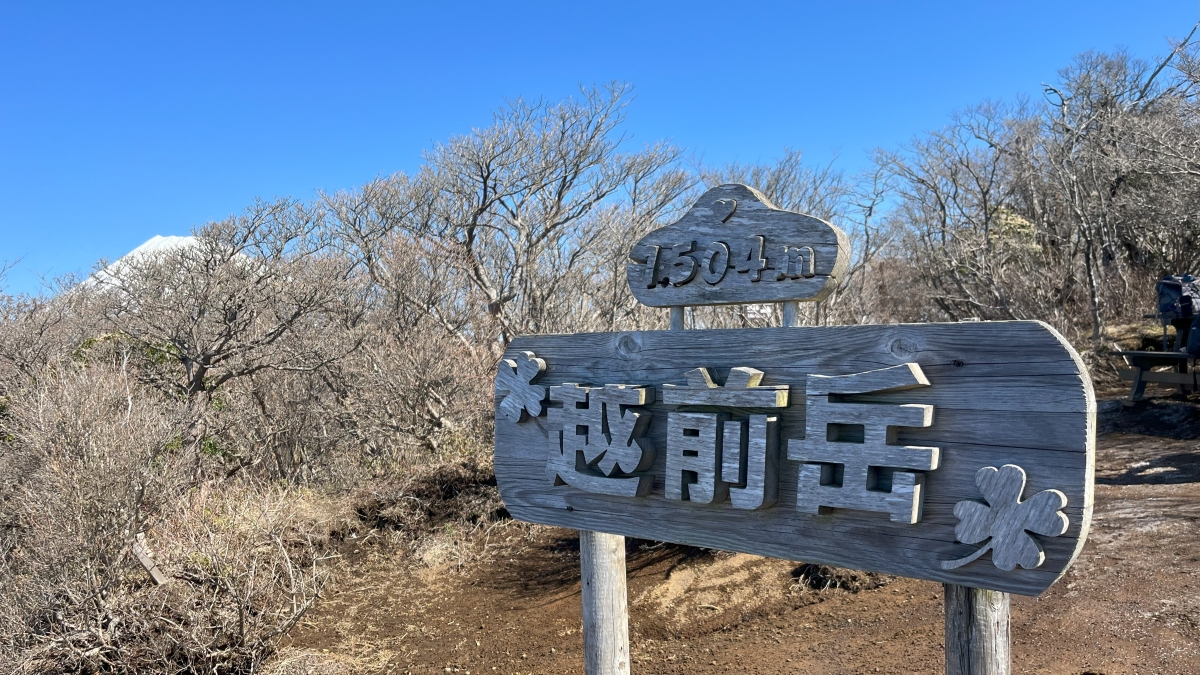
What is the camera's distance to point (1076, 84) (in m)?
18.3

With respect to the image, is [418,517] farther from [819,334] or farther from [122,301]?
[819,334]

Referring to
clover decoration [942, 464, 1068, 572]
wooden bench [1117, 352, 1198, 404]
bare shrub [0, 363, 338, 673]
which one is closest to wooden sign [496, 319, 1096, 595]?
clover decoration [942, 464, 1068, 572]

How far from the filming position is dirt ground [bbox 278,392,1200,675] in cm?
346

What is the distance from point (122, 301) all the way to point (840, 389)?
921cm

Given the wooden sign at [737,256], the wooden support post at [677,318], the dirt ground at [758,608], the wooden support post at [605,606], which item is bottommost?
the dirt ground at [758,608]

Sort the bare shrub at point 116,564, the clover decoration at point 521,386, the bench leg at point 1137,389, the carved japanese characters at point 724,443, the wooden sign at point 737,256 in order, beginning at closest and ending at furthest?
the carved japanese characters at point 724,443 → the wooden sign at point 737,256 → the clover decoration at point 521,386 → the bare shrub at point 116,564 → the bench leg at point 1137,389

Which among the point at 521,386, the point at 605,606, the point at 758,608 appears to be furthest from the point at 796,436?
the point at 758,608

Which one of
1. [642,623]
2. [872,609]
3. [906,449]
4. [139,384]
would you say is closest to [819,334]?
[906,449]

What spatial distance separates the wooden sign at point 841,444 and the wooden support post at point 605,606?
0.70 ft

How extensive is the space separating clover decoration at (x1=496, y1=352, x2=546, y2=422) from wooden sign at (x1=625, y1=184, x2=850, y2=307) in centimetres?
44

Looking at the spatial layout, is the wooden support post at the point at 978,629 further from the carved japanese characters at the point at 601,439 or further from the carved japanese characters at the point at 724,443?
the carved japanese characters at the point at 601,439

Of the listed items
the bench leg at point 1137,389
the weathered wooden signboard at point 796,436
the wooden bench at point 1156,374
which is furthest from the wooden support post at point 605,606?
the bench leg at point 1137,389

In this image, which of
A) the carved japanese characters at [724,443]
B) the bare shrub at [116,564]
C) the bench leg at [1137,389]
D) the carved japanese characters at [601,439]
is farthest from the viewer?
the bench leg at [1137,389]

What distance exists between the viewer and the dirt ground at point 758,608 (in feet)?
11.4
